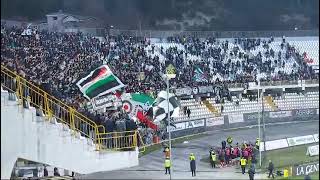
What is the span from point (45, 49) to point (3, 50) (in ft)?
12.7

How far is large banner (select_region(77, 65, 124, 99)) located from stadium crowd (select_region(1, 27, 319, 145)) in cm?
25

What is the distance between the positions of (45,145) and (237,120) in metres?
13.0

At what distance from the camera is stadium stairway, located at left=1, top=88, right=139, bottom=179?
1288cm

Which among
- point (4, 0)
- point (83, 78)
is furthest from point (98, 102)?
point (4, 0)

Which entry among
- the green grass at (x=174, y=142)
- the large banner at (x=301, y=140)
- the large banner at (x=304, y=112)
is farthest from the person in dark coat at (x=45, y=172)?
the large banner at (x=304, y=112)

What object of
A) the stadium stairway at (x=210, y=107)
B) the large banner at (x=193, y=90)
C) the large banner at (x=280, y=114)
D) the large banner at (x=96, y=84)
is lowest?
the large banner at (x=280, y=114)

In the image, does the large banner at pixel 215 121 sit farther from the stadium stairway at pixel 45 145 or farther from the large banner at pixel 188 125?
the stadium stairway at pixel 45 145

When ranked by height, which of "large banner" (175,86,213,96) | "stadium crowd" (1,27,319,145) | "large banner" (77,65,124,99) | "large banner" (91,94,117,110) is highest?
"stadium crowd" (1,27,319,145)

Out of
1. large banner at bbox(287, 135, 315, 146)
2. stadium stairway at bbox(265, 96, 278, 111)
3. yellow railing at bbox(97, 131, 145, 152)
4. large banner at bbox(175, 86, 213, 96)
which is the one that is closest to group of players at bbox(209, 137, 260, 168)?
large banner at bbox(287, 135, 315, 146)

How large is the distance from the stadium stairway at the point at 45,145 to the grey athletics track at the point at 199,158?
314 millimetres

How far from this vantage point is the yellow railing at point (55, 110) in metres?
13.6

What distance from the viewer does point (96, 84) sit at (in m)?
19.4

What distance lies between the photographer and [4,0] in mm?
17828

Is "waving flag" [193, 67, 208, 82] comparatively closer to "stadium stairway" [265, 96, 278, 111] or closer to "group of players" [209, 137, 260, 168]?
"stadium stairway" [265, 96, 278, 111]
